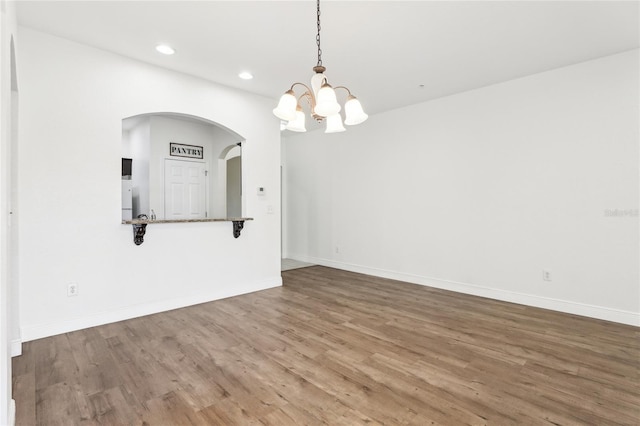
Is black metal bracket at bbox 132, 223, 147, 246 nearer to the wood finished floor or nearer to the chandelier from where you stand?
the wood finished floor

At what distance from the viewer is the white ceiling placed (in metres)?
2.63

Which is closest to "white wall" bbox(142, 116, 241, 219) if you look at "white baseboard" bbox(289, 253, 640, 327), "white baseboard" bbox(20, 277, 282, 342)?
"white baseboard" bbox(20, 277, 282, 342)

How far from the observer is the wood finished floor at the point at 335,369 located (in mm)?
1903

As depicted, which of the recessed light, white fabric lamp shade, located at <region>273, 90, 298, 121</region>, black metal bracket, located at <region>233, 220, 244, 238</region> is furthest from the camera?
black metal bracket, located at <region>233, 220, 244, 238</region>

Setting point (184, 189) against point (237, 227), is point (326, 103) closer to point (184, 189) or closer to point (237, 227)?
point (237, 227)

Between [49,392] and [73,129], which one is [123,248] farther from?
[49,392]

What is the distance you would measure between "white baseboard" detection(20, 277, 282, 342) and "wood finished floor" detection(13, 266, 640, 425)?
12 cm

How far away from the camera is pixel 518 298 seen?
4062mm

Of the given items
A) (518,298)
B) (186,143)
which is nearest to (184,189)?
(186,143)

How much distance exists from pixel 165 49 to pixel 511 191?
14.5 ft

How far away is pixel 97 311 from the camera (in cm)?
330

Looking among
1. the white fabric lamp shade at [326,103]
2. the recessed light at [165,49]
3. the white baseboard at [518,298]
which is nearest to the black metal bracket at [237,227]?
the recessed light at [165,49]

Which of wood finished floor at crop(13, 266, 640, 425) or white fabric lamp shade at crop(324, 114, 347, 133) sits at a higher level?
white fabric lamp shade at crop(324, 114, 347, 133)

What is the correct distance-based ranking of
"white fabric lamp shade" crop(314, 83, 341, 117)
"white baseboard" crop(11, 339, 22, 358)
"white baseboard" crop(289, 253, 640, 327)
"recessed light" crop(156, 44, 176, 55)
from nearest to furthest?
"white fabric lamp shade" crop(314, 83, 341, 117) → "white baseboard" crop(11, 339, 22, 358) → "recessed light" crop(156, 44, 176, 55) → "white baseboard" crop(289, 253, 640, 327)
